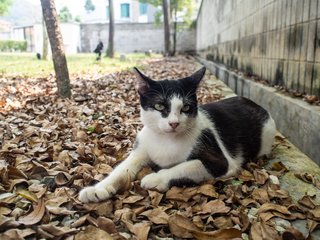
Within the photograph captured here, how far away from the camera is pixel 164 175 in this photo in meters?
2.57

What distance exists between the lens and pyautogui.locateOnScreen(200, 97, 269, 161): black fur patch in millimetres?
3156

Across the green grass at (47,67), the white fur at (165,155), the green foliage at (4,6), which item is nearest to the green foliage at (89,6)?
the green foliage at (4,6)

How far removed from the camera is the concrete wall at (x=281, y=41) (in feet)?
12.3

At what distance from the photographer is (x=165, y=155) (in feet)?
8.95

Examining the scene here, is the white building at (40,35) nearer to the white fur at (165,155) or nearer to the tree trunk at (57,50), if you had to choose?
the tree trunk at (57,50)

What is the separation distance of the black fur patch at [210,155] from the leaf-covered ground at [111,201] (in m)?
0.09

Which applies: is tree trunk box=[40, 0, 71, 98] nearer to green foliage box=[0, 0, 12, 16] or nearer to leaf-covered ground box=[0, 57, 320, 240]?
leaf-covered ground box=[0, 57, 320, 240]

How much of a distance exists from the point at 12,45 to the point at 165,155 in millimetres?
39245

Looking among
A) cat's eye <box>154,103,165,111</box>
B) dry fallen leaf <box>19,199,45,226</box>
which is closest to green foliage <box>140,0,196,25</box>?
cat's eye <box>154,103,165,111</box>

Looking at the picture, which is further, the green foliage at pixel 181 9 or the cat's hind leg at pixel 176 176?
the green foliage at pixel 181 9

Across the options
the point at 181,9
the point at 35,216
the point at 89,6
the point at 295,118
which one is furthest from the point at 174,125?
the point at 89,6

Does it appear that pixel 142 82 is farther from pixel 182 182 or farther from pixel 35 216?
pixel 35 216

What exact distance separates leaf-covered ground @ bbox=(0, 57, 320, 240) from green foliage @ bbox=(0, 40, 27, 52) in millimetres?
36466

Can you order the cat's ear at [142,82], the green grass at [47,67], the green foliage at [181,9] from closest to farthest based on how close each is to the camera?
the cat's ear at [142,82] → the green grass at [47,67] → the green foliage at [181,9]
